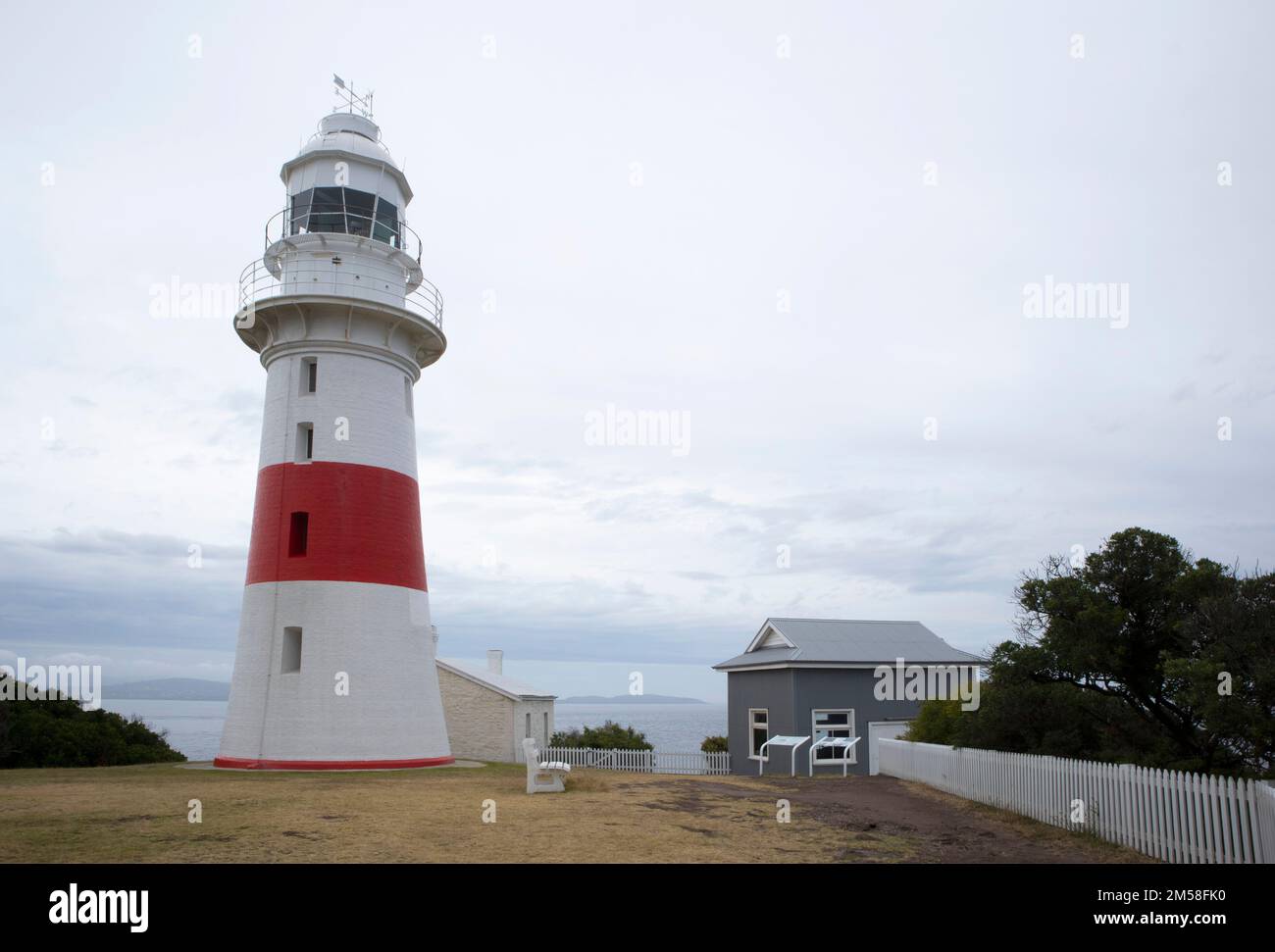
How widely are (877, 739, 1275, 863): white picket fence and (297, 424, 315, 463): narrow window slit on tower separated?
52.1ft

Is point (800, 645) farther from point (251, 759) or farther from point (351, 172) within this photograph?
point (351, 172)

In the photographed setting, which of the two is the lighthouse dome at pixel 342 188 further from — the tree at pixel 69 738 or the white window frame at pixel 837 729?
the white window frame at pixel 837 729

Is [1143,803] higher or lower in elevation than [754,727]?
higher

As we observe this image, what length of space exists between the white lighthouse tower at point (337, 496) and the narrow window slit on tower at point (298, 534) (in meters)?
0.05

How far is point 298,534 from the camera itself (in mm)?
20766

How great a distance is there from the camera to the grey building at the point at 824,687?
2680 centimetres

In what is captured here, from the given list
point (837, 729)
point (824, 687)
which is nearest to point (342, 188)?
point (824, 687)

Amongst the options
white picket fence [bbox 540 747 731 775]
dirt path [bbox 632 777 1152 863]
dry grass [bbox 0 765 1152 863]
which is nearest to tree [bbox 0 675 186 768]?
dry grass [bbox 0 765 1152 863]

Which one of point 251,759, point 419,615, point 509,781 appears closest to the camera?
point 509,781

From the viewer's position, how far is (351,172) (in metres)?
22.2

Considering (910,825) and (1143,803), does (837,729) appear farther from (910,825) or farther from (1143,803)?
(1143,803)

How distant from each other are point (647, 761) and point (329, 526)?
12830 millimetres
